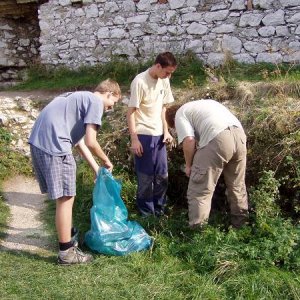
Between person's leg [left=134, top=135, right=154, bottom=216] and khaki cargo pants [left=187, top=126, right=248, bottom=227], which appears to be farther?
person's leg [left=134, top=135, right=154, bottom=216]

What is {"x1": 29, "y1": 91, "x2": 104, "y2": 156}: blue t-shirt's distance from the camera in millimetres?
3070

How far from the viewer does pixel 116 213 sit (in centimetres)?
347

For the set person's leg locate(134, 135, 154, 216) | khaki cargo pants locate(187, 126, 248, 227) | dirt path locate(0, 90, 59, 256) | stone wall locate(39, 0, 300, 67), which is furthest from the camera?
stone wall locate(39, 0, 300, 67)

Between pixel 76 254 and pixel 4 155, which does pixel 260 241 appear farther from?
pixel 4 155

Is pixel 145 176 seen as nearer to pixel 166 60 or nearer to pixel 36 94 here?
pixel 166 60

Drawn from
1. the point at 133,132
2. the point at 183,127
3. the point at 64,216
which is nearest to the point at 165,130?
the point at 133,132

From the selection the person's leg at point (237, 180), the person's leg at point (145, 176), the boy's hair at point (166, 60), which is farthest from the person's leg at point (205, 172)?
the boy's hair at point (166, 60)

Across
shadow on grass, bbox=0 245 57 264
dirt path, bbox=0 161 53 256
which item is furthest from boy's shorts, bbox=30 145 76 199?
dirt path, bbox=0 161 53 256

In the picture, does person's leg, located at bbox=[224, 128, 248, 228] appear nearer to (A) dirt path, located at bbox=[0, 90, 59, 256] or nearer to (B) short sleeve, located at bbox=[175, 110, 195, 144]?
(B) short sleeve, located at bbox=[175, 110, 195, 144]

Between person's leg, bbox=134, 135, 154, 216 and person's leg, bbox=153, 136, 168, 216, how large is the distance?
60 mm

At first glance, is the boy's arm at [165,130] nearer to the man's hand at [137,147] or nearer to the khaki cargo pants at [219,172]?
the man's hand at [137,147]

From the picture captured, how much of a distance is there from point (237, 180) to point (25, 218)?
226 cm

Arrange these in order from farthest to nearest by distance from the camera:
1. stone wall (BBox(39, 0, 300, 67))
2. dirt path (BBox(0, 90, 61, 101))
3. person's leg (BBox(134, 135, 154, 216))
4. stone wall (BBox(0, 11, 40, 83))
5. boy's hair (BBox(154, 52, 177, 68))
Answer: stone wall (BBox(0, 11, 40, 83)) → dirt path (BBox(0, 90, 61, 101)) → stone wall (BBox(39, 0, 300, 67)) → person's leg (BBox(134, 135, 154, 216)) → boy's hair (BBox(154, 52, 177, 68))

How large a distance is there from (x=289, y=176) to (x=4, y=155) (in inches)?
145
